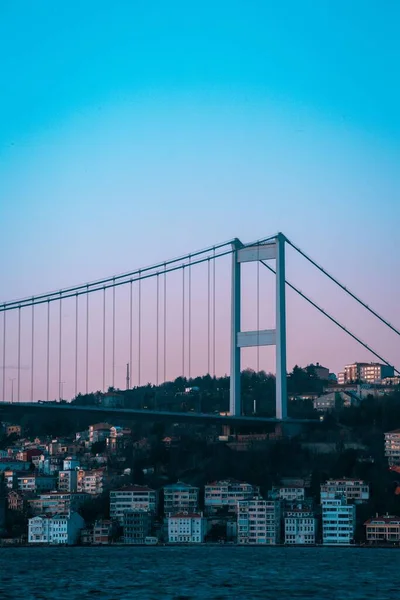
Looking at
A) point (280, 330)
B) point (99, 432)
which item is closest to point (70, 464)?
point (99, 432)

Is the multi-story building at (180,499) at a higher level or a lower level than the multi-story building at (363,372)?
lower

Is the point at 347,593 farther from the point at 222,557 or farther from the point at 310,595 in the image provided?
the point at 222,557

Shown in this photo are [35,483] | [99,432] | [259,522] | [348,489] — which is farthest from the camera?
[99,432]

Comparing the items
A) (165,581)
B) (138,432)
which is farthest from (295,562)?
(138,432)

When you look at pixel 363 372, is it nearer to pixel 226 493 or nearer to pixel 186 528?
pixel 226 493

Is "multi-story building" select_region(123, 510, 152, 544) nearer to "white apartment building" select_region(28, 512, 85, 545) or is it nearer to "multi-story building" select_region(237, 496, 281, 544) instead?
"white apartment building" select_region(28, 512, 85, 545)

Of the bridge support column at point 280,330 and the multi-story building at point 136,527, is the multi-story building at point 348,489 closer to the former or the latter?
the bridge support column at point 280,330

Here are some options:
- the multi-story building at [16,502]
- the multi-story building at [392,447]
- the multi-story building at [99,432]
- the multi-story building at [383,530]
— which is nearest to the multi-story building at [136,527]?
the multi-story building at [16,502]
